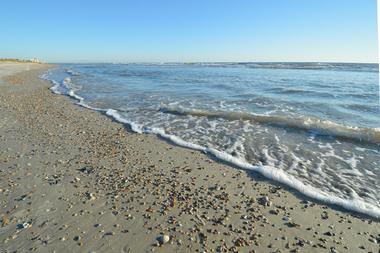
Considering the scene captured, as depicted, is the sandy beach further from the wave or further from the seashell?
the wave

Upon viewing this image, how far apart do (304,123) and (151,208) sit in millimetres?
7581

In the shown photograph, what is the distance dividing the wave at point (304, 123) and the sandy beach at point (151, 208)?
14.8 feet

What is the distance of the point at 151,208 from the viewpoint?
5.12 meters

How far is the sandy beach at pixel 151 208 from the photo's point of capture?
4258 mm

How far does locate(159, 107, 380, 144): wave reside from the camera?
31.4 ft

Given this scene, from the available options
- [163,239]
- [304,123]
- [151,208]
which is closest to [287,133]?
[304,123]

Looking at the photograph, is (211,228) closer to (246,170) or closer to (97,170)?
(246,170)

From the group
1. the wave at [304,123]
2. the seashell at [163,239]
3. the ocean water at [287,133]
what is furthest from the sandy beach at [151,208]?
the wave at [304,123]

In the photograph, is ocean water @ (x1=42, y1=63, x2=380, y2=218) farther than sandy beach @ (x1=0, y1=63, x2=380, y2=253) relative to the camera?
Yes

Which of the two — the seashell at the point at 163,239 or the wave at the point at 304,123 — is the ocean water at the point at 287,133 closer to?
the wave at the point at 304,123

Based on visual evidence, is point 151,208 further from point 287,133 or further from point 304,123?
point 304,123

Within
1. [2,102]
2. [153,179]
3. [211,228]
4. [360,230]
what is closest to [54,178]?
[153,179]

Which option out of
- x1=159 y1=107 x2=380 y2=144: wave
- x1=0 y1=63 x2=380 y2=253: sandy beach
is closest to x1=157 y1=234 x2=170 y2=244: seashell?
x1=0 y1=63 x2=380 y2=253: sandy beach

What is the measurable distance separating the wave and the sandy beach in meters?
4.51
